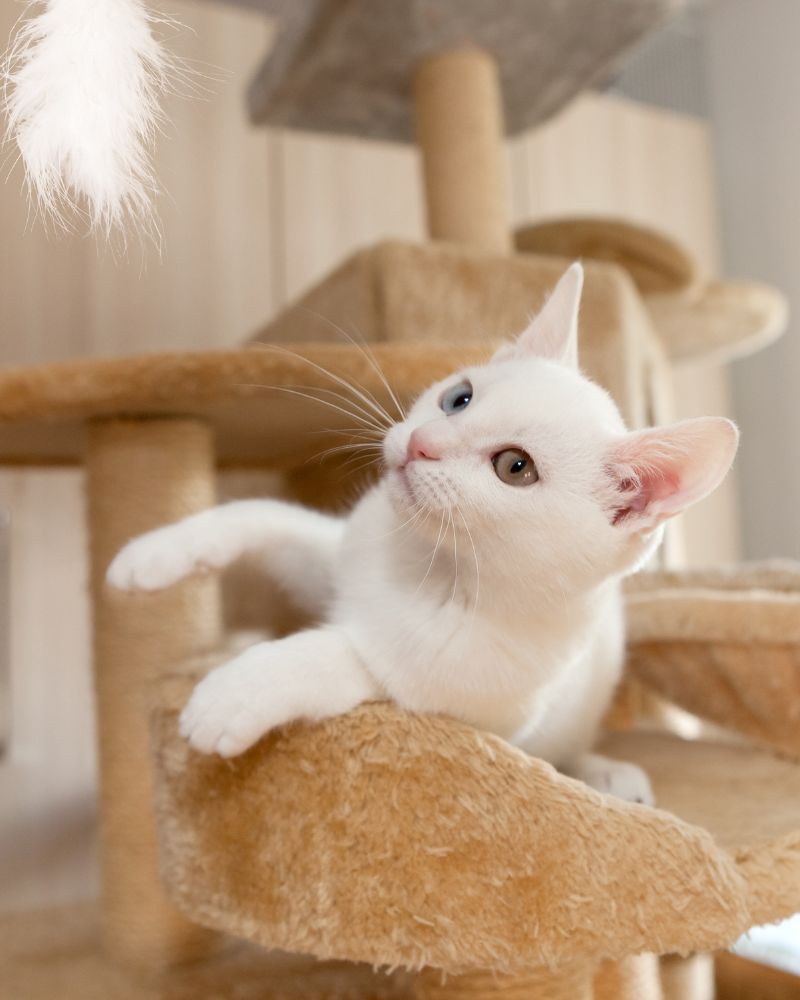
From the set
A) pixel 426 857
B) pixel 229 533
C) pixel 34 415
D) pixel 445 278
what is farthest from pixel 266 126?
pixel 426 857

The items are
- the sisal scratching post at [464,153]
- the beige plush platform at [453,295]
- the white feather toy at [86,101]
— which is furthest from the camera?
the sisal scratching post at [464,153]

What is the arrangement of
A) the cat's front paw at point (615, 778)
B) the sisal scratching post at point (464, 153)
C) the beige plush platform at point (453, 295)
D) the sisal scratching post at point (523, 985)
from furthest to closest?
the sisal scratching post at point (464, 153) → the beige plush platform at point (453, 295) → the cat's front paw at point (615, 778) → the sisal scratching post at point (523, 985)

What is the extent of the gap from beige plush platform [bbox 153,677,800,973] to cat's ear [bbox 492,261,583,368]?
267mm

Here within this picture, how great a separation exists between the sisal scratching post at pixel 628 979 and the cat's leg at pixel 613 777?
115 mm

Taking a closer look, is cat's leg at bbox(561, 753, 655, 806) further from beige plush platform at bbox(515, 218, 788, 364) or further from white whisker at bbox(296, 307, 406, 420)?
beige plush platform at bbox(515, 218, 788, 364)

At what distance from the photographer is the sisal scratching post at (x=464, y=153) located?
4.62ft

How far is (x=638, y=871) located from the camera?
1.83 ft

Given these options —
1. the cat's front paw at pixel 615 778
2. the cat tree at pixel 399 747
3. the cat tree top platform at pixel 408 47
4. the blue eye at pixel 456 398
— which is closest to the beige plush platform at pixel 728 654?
the cat tree at pixel 399 747

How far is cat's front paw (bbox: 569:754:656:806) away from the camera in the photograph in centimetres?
73

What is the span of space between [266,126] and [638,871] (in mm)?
1460

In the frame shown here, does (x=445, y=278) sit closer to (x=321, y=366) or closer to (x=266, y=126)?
(x=321, y=366)

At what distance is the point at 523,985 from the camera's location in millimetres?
626

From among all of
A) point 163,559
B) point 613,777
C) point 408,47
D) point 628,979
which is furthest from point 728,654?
point 408,47

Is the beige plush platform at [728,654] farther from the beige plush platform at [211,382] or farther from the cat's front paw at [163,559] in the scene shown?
the cat's front paw at [163,559]
